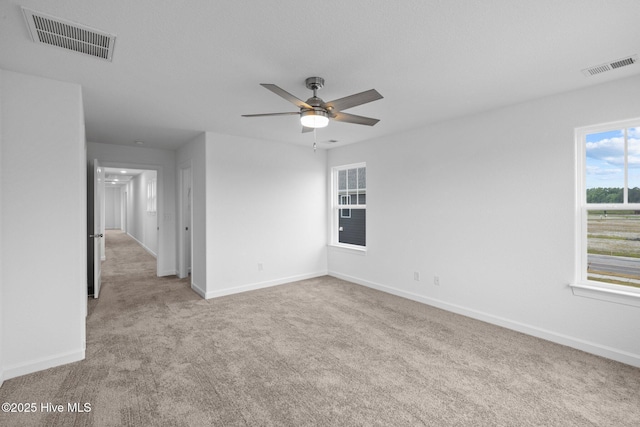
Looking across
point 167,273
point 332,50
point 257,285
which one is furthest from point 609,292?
point 167,273

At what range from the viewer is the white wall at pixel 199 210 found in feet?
15.2

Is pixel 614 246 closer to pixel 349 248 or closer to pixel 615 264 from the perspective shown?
pixel 615 264

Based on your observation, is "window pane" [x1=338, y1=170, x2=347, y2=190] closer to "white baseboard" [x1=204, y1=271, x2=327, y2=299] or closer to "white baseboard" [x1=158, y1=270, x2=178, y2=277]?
"white baseboard" [x1=204, y1=271, x2=327, y2=299]

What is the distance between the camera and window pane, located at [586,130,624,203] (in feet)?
9.32

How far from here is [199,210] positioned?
4.82 m

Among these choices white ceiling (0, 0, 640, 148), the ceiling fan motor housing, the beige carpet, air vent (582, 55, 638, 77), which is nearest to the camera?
white ceiling (0, 0, 640, 148)

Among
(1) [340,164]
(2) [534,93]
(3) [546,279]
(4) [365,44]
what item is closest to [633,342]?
(3) [546,279]

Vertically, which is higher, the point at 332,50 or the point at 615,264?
the point at 332,50

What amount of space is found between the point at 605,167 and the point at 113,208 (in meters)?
19.2

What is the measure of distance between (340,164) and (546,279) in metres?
3.59

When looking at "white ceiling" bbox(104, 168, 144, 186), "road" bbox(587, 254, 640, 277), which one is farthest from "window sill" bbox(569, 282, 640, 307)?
"white ceiling" bbox(104, 168, 144, 186)

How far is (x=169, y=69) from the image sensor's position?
2506 millimetres

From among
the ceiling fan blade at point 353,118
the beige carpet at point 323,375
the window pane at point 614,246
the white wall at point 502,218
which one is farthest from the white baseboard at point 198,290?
the window pane at point 614,246

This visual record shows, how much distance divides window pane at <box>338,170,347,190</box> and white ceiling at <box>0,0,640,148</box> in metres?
2.41
